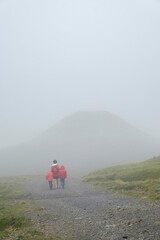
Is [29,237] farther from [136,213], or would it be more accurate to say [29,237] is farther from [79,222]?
[136,213]

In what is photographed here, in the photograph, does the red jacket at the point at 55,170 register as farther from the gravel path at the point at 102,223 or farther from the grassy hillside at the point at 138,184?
the gravel path at the point at 102,223

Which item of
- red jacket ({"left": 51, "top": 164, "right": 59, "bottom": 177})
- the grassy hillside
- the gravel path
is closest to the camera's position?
the gravel path

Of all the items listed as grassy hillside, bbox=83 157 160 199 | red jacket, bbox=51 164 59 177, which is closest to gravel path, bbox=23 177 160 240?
grassy hillside, bbox=83 157 160 199

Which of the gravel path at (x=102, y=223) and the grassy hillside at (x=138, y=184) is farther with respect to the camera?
the grassy hillside at (x=138, y=184)

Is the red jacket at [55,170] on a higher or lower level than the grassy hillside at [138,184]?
higher

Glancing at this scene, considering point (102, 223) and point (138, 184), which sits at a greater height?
point (102, 223)

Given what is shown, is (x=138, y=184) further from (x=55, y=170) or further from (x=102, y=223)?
(x=102, y=223)

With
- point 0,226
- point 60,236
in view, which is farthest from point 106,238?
point 0,226

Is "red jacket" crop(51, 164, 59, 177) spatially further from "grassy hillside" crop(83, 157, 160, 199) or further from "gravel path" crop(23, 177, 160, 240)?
"gravel path" crop(23, 177, 160, 240)

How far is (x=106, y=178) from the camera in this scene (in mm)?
49250

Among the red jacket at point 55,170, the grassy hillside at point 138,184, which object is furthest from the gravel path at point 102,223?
the red jacket at point 55,170

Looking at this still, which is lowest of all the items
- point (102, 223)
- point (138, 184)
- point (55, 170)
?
point (138, 184)

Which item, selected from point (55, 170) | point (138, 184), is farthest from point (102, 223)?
point (55, 170)

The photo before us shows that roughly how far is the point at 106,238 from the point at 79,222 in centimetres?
459
